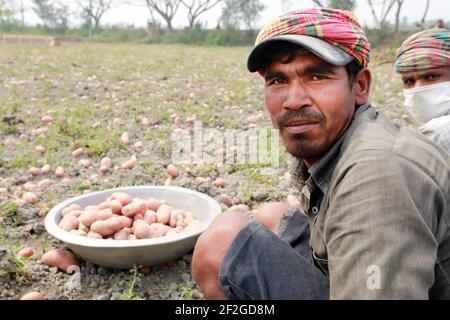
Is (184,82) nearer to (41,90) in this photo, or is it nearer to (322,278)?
(41,90)

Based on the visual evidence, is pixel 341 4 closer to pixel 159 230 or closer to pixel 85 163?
pixel 85 163

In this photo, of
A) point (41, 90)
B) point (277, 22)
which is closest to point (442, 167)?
point (277, 22)

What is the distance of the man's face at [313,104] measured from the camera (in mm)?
1419

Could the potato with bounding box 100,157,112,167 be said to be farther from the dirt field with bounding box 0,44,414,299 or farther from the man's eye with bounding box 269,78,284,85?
the man's eye with bounding box 269,78,284,85

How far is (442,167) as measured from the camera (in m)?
1.16

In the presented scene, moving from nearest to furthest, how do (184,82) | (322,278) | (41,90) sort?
(322,278)
(41,90)
(184,82)

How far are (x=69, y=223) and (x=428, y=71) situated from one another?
1964 mm

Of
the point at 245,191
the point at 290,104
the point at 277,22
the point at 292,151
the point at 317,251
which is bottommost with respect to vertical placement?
the point at 245,191

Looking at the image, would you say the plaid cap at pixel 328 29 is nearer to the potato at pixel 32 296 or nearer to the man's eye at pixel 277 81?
the man's eye at pixel 277 81

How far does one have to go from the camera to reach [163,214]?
2.43m

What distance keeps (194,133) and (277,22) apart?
10.4 feet

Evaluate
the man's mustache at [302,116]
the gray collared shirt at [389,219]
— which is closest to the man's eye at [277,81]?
the man's mustache at [302,116]

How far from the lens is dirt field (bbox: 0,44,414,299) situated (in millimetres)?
2156

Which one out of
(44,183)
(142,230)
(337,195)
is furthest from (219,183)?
(337,195)
